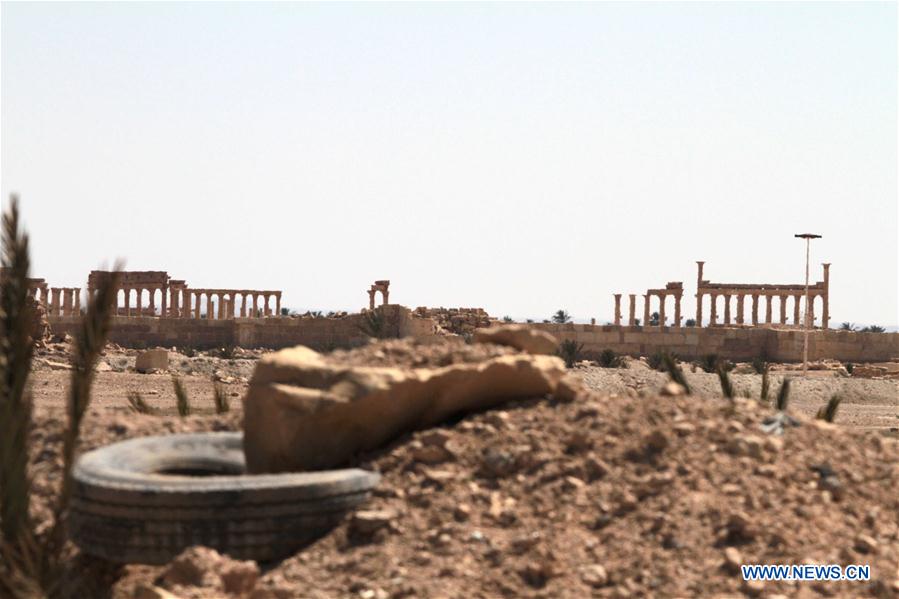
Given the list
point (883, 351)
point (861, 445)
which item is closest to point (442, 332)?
point (883, 351)

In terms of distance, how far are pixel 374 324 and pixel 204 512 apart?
28937 mm

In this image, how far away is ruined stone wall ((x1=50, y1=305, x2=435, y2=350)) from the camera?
38.1m

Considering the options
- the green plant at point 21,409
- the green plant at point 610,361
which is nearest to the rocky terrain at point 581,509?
the green plant at point 21,409

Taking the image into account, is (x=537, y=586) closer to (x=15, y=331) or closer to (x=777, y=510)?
(x=777, y=510)

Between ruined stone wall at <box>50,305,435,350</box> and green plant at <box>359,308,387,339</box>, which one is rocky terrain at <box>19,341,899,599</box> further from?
ruined stone wall at <box>50,305,435,350</box>

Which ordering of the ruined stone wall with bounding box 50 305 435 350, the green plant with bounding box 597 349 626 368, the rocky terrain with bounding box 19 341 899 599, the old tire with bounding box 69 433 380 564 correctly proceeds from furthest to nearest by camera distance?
1. the ruined stone wall with bounding box 50 305 435 350
2. the green plant with bounding box 597 349 626 368
3. the old tire with bounding box 69 433 380 564
4. the rocky terrain with bounding box 19 341 899 599

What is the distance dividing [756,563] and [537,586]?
3.73ft

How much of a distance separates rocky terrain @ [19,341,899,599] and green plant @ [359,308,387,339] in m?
26.8

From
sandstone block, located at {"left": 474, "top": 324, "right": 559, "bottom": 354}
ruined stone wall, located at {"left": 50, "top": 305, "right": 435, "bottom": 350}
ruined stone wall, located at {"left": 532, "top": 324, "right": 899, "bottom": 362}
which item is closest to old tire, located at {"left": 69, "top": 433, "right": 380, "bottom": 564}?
sandstone block, located at {"left": 474, "top": 324, "right": 559, "bottom": 354}

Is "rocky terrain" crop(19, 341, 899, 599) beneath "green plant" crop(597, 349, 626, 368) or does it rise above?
beneath

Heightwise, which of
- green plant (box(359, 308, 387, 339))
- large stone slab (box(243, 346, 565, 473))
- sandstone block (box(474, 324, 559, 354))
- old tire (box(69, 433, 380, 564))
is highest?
green plant (box(359, 308, 387, 339))

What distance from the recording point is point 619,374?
26000 mm

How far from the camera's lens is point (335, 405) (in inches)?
299

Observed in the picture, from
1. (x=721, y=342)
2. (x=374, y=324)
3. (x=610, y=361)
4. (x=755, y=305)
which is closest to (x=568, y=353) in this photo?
(x=610, y=361)
